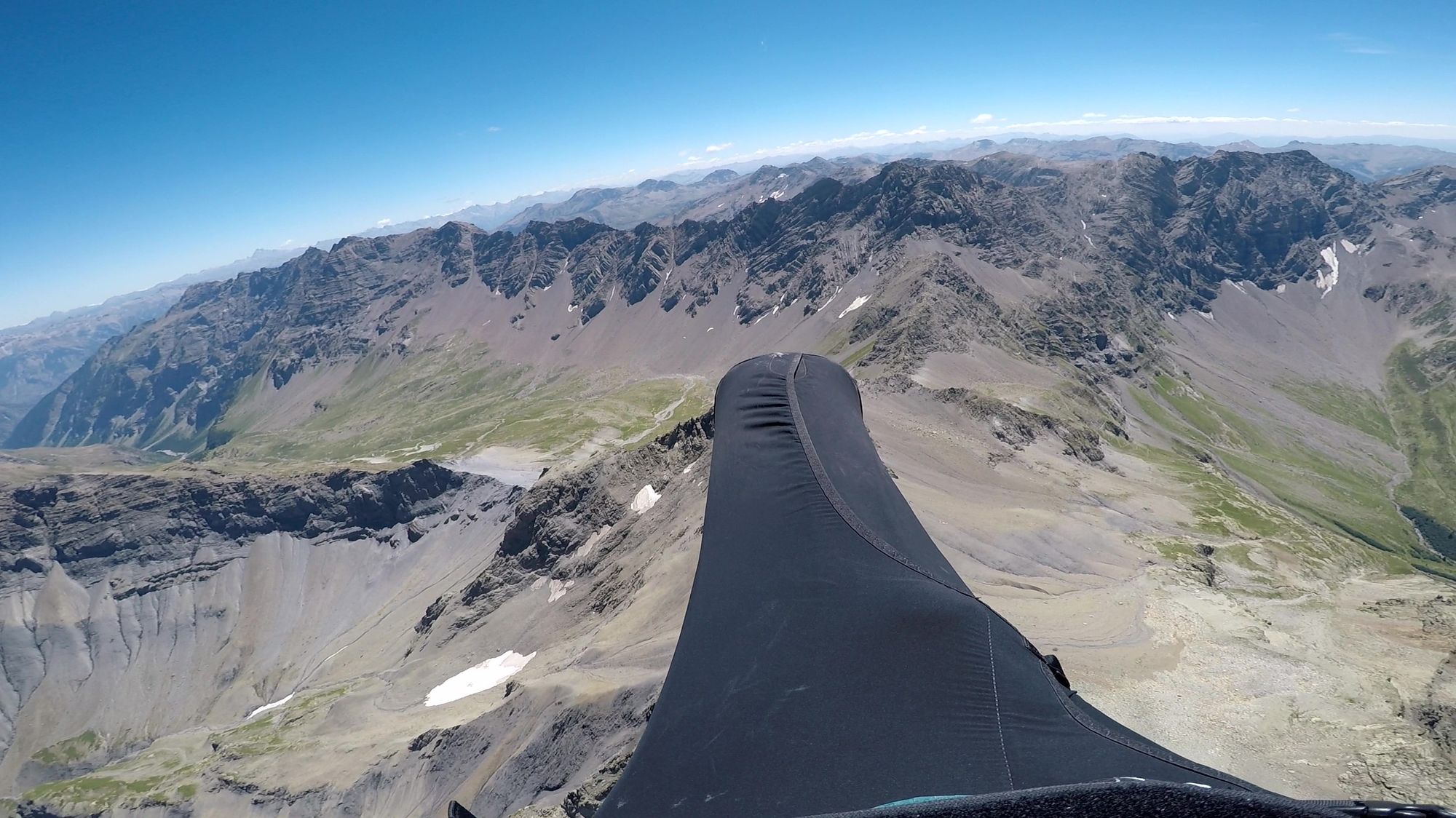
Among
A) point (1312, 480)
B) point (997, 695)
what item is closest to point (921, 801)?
point (997, 695)

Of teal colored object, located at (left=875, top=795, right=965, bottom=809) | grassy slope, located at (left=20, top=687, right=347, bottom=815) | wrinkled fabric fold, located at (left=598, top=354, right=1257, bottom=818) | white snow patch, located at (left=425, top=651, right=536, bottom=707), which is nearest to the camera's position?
teal colored object, located at (left=875, top=795, right=965, bottom=809)

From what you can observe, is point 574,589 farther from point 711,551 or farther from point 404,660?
point 711,551

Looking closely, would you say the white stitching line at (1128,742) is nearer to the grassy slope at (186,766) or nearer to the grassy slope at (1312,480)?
the grassy slope at (186,766)

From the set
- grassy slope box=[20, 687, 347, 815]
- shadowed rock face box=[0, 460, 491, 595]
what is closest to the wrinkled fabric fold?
grassy slope box=[20, 687, 347, 815]

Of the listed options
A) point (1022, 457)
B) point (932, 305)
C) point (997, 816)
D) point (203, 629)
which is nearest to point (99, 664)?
point (203, 629)

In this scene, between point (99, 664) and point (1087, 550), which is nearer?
point (1087, 550)

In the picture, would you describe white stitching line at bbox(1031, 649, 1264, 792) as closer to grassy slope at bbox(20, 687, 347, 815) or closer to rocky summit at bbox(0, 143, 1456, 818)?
rocky summit at bbox(0, 143, 1456, 818)
